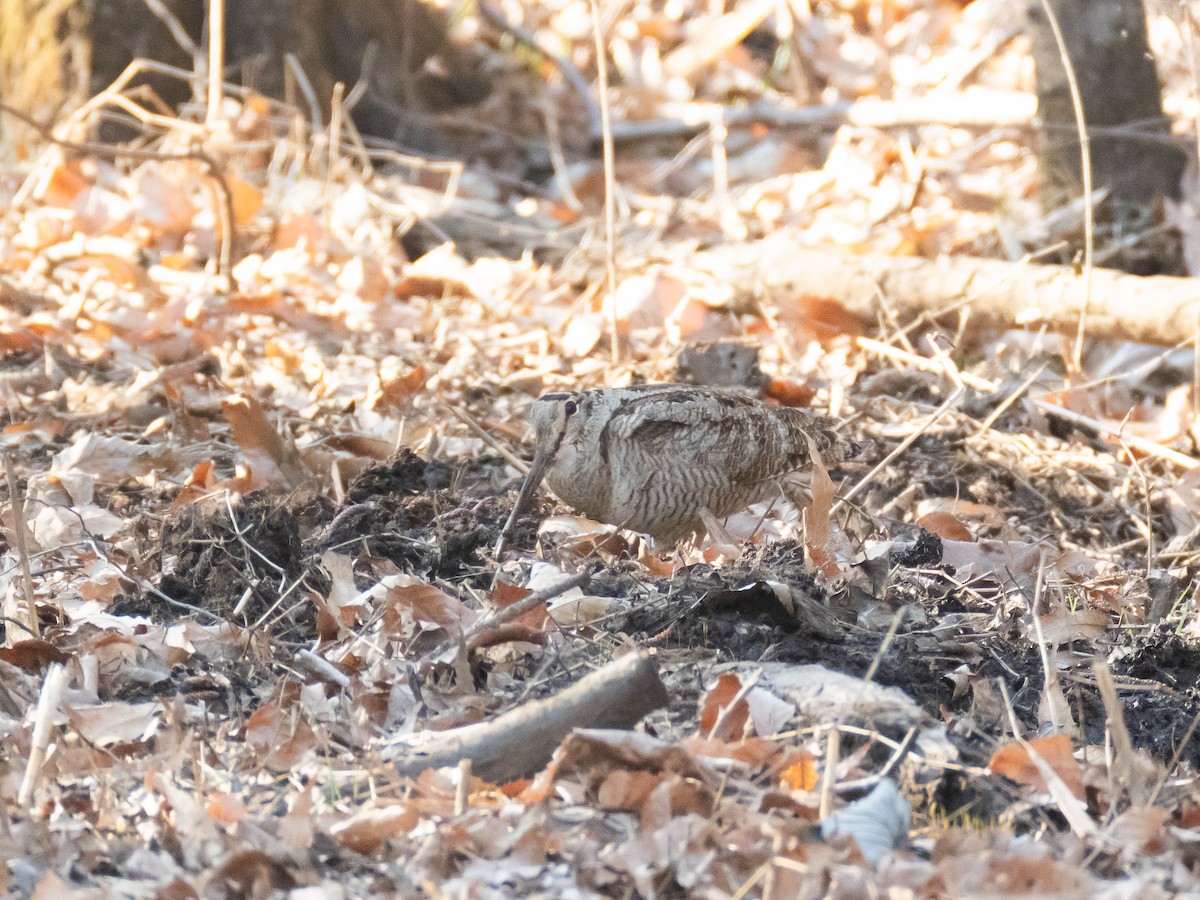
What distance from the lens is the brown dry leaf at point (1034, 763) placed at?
2676mm

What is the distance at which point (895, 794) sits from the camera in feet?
8.17

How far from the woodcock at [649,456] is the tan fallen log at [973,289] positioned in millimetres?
1933

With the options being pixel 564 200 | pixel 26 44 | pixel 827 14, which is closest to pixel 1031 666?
pixel 564 200

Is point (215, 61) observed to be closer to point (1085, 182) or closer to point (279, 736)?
point (1085, 182)

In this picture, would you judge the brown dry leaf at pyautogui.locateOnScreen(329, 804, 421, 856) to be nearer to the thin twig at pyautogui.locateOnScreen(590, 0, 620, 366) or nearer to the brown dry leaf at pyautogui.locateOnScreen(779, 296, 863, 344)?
the thin twig at pyautogui.locateOnScreen(590, 0, 620, 366)

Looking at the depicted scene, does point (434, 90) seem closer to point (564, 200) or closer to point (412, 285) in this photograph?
point (564, 200)

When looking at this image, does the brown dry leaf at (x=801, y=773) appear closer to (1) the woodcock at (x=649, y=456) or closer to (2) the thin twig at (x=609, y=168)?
(1) the woodcock at (x=649, y=456)

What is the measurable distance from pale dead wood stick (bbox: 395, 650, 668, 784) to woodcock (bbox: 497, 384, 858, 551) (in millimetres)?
1426

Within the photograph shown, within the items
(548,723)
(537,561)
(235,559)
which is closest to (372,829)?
(548,723)

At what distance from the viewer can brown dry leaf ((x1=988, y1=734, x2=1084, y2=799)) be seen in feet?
8.78

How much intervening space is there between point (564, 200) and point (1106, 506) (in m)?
4.15

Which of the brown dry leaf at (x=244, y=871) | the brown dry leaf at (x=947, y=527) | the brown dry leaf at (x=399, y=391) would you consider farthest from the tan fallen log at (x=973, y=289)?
the brown dry leaf at (x=244, y=871)

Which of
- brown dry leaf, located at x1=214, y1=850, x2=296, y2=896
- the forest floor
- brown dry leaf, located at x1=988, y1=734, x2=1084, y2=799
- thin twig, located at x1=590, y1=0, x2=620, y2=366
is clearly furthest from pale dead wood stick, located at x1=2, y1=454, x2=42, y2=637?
thin twig, located at x1=590, y1=0, x2=620, y2=366

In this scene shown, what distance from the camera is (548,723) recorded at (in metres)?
2.65
